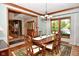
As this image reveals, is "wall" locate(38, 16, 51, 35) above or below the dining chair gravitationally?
above

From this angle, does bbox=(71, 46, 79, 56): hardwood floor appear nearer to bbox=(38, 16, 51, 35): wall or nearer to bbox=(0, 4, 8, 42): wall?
bbox=(38, 16, 51, 35): wall

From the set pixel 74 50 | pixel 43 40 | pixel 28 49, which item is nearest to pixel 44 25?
pixel 43 40

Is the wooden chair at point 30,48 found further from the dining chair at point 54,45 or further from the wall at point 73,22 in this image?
the wall at point 73,22

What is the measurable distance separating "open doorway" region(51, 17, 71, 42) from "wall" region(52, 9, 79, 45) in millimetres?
60

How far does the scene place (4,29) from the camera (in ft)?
6.11

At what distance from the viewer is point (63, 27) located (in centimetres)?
190

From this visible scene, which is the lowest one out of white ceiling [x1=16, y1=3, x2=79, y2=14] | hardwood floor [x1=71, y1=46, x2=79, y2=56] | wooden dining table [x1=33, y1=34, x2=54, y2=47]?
hardwood floor [x1=71, y1=46, x2=79, y2=56]

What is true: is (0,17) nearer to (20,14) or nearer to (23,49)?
A: (20,14)

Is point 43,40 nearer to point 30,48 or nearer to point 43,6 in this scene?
point 30,48

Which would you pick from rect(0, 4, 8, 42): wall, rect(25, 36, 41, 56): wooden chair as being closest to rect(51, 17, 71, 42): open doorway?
rect(25, 36, 41, 56): wooden chair

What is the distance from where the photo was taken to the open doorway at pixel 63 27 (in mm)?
1890

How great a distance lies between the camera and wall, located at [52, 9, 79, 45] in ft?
6.01

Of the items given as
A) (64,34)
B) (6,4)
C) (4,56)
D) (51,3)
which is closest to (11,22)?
(6,4)

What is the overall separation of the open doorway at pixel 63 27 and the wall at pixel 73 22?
60mm
